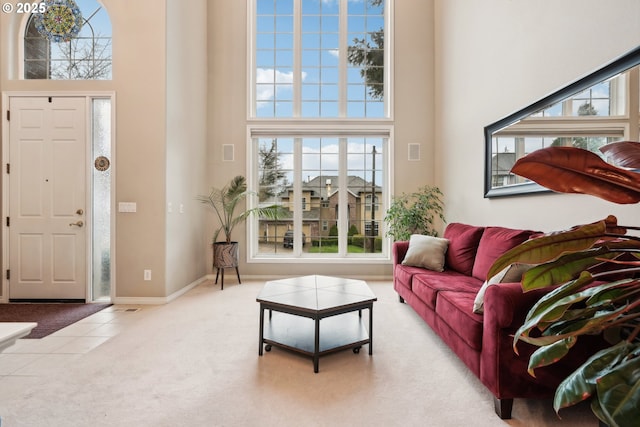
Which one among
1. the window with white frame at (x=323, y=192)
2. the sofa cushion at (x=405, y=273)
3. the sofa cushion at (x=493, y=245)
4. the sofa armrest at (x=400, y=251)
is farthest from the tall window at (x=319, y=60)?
the sofa cushion at (x=493, y=245)

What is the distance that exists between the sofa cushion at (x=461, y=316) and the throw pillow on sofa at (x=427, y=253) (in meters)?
→ 0.88

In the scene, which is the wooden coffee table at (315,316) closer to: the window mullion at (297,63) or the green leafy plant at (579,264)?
the green leafy plant at (579,264)

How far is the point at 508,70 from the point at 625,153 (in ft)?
7.33

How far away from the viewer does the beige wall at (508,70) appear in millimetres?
1963

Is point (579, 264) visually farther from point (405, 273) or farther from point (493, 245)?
point (405, 273)

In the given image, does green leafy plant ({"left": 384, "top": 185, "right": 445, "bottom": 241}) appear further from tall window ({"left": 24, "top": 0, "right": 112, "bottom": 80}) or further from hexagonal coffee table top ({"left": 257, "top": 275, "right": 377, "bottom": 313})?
tall window ({"left": 24, "top": 0, "right": 112, "bottom": 80})

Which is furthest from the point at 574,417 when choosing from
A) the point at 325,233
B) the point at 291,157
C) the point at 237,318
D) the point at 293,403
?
the point at 291,157

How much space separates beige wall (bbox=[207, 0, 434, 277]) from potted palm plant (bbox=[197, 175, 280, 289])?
0.18 metres

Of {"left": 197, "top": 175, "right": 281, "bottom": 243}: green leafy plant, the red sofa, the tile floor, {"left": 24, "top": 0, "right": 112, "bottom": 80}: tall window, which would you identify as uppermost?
{"left": 24, "top": 0, "right": 112, "bottom": 80}: tall window

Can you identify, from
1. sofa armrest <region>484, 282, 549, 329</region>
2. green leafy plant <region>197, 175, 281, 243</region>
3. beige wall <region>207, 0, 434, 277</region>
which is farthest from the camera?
beige wall <region>207, 0, 434, 277</region>

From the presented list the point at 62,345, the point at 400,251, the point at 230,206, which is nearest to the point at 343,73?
the point at 230,206

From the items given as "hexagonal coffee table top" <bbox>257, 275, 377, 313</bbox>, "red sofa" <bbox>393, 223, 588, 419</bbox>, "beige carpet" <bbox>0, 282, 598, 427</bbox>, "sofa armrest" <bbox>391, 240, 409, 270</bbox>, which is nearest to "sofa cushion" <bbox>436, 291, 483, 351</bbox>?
"red sofa" <bbox>393, 223, 588, 419</bbox>

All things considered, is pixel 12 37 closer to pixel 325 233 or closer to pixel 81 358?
pixel 81 358

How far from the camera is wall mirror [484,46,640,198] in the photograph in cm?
177
